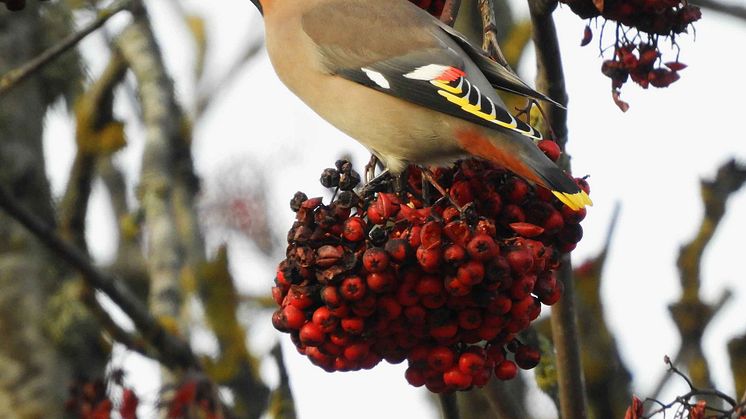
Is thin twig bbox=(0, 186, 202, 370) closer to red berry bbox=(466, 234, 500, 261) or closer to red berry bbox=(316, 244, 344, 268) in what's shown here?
red berry bbox=(316, 244, 344, 268)

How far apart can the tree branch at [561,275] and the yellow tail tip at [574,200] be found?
0.37m

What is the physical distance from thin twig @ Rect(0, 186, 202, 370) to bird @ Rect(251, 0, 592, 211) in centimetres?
81

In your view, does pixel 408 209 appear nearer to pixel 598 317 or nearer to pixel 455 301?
pixel 455 301

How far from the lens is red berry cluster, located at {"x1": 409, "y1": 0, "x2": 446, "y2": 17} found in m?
3.46

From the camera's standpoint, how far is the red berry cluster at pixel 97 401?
4254 mm

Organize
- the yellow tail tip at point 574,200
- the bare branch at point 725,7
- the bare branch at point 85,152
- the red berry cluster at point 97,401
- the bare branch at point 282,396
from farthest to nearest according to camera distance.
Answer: the red berry cluster at point 97,401 → the bare branch at point 85,152 → the bare branch at point 725,7 → the bare branch at point 282,396 → the yellow tail tip at point 574,200

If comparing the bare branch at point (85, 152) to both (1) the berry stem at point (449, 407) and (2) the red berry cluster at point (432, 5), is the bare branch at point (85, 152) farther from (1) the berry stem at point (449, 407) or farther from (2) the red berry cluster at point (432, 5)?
(1) the berry stem at point (449, 407)

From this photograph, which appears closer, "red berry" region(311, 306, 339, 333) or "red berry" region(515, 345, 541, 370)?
"red berry" region(311, 306, 339, 333)

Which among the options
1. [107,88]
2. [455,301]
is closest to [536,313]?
[455,301]

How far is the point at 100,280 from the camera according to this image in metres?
3.78

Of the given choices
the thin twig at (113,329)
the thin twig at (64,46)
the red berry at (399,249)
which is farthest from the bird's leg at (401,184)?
the thin twig at (113,329)

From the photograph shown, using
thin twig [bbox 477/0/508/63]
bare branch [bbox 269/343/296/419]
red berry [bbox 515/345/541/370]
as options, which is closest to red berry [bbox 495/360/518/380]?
red berry [bbox 515/345/541/370]

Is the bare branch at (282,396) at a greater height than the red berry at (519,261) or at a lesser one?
lesser

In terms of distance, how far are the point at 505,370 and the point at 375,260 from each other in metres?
0.48
